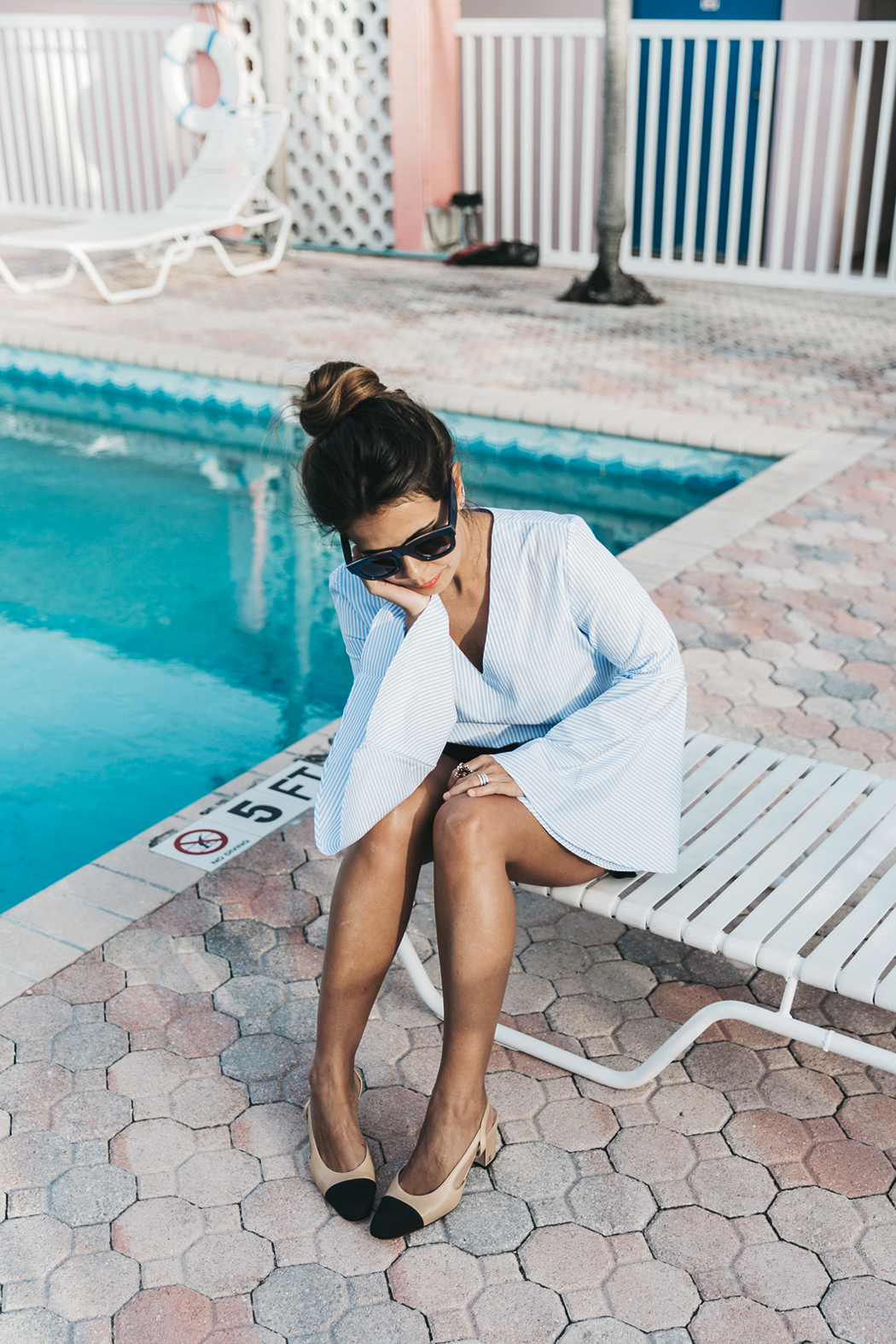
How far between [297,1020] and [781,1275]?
0.92 metres

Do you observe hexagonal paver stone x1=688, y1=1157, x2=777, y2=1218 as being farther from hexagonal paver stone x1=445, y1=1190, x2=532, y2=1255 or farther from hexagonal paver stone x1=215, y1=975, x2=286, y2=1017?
hexagonal paver stone x1=215, y1=975, x2=286, y2=1017

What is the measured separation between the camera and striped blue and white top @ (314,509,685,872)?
1.91m

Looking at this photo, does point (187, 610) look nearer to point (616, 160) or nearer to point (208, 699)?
point (208, 699)

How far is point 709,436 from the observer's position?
17.7 feet

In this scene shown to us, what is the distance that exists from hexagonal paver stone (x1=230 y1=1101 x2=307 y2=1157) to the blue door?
27.1ft

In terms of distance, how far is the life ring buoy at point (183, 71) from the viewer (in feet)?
31.1

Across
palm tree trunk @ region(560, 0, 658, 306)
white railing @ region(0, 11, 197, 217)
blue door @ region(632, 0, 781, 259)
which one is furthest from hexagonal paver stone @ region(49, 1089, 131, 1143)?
white railing @ region(0, 11, 197, 217)

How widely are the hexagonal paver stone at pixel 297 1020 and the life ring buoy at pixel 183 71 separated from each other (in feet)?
28.5

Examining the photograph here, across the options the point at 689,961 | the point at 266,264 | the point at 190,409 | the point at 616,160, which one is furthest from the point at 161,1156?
the point at 266,264

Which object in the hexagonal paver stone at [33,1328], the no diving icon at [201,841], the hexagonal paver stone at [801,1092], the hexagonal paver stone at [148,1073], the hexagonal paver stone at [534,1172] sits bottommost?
the hexagonal paver stone at [801,1092]

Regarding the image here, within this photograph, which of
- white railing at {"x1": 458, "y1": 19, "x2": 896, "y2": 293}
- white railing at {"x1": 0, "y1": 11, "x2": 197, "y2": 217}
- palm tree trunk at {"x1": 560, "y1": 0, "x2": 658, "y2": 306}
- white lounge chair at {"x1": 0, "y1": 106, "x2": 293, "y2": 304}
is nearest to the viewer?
palm tree trunk at {"x1": 560, "y1": 0, "x2": 658, "y2": 306}

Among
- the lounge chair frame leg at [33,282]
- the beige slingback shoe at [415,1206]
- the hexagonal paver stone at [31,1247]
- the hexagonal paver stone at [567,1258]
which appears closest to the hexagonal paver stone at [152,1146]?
the hexagonal paver stone at [31,1247]

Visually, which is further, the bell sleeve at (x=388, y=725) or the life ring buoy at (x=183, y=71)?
the life ring buoy at (x=183, y=71)

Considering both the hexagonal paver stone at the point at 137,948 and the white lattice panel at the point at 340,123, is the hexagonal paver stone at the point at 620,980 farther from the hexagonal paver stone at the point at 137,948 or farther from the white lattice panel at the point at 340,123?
the white lattice panel at the point at 340,123
